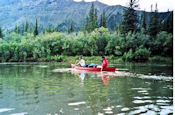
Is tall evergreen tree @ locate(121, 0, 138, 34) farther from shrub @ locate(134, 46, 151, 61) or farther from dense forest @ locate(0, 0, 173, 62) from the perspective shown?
shrub @ locate(134, 46, 151, 61)

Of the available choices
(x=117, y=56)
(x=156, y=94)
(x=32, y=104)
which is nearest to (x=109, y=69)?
(x=156, y=94)

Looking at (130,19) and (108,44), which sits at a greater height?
(130,19)

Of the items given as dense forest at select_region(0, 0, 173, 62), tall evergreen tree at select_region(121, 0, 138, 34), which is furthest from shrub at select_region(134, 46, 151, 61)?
tall evergreen tree at select_region(121, 0, 138, 34)

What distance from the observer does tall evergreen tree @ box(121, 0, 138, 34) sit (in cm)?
5922

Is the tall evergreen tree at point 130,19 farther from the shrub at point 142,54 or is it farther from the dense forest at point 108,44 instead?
the shrub at point 142,54

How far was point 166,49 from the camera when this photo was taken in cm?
4653

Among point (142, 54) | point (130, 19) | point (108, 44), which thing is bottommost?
point (142, 54)

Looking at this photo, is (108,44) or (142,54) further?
(108,44)

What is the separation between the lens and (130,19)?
5981 centimetres

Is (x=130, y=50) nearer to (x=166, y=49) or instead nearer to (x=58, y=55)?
(x=166, y=49)

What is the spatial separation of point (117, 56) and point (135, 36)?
23.4 ft

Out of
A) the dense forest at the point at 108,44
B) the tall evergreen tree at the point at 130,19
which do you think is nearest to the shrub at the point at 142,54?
the dense forest at the point at 108,44

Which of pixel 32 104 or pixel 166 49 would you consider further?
pixel 166 49

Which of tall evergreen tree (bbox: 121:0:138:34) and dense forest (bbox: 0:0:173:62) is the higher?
tall evergreen tree (bbox: 121:0:138:34)
